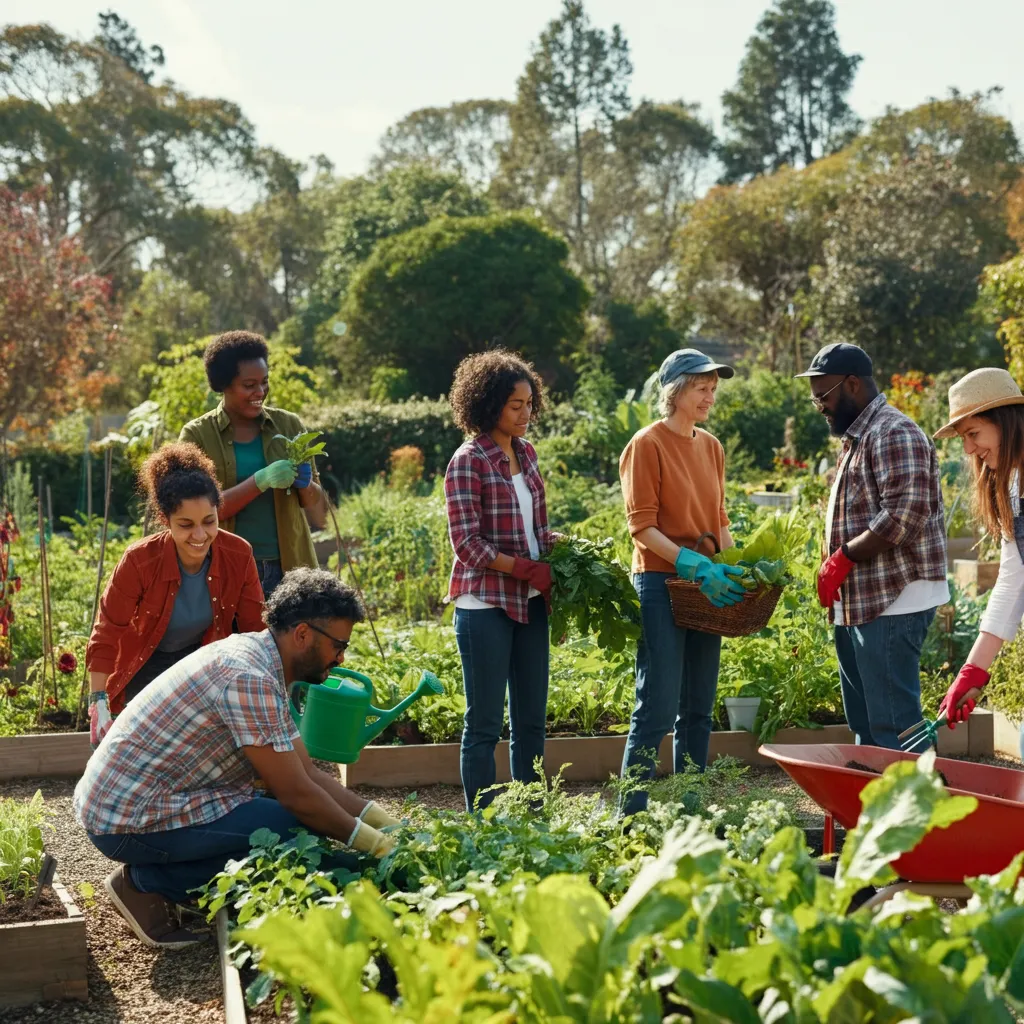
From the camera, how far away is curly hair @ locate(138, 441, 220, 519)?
3469 millimetres

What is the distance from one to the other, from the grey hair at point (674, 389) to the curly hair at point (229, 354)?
1.35 metres

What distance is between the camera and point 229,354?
13.1 feet

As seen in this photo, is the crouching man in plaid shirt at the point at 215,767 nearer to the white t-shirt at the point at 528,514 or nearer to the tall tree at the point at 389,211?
the white t-shirt at the point at 528,514

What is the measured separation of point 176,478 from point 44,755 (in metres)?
1.92

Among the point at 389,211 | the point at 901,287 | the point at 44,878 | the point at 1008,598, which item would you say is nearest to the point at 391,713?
the point at 44,878

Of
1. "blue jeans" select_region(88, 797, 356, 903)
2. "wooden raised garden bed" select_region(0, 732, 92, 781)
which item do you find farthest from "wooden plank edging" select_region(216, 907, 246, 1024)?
"wooden raised garden bed" select_region(0, 732, 92, 781)

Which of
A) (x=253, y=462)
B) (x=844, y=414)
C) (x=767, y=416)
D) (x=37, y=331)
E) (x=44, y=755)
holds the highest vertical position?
(x=37, y=331)

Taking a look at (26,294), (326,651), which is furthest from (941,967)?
(26,294)

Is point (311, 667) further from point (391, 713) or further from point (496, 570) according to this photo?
point (496, 570)

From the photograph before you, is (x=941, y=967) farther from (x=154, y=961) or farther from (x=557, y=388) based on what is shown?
(x=557, y=388)

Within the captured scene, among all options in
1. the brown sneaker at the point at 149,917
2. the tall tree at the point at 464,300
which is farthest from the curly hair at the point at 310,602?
the tall tree at the point at 464,300

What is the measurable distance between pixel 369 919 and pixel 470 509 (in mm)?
2107

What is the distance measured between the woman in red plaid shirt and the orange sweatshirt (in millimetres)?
316

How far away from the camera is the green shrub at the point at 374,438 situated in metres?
14.1
